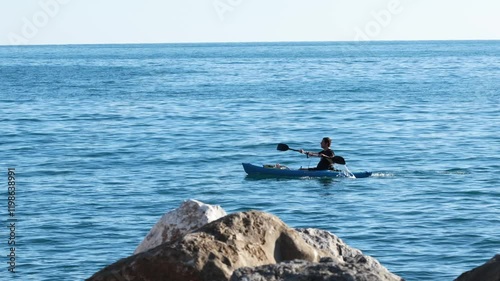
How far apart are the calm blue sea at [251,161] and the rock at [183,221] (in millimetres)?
6625

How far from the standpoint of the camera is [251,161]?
36625mm

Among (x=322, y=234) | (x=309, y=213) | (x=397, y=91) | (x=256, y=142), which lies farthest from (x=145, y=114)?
(x=322, y=234)

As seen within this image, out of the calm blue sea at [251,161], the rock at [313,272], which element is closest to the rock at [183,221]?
the rock at [313,272]

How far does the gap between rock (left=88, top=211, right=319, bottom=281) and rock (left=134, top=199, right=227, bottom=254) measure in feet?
5.15

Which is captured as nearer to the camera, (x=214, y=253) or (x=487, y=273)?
(x=487, y=273)


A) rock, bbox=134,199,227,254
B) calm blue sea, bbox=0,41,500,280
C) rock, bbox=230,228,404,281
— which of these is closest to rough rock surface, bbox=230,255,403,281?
rock, bbox=230,228,404,281

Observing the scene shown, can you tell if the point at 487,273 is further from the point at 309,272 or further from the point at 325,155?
the point at 325,155

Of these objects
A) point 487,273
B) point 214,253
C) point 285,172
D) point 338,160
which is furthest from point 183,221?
point 285,172

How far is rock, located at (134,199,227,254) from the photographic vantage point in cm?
1103

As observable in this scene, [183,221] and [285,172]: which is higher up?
[285,172]

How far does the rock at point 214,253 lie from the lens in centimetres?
886

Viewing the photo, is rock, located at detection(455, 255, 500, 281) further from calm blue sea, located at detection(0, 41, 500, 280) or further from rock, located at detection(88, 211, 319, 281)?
calm blue sea, located at detection(0, 41, 500, 280)

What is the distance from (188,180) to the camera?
102 ft

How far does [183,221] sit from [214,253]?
215cm
